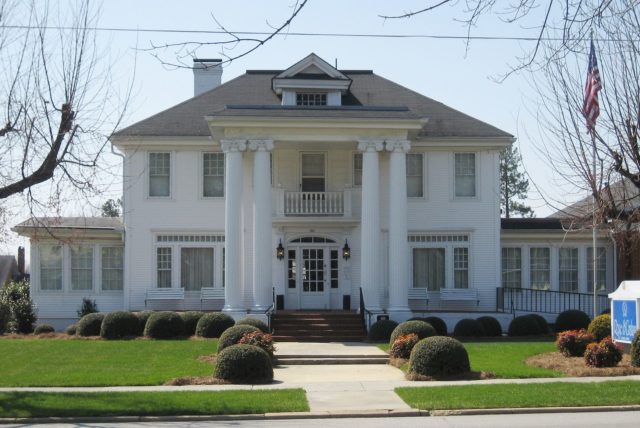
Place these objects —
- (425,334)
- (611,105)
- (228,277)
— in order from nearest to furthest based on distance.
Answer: (611,105)
(425,334)
(228,277)

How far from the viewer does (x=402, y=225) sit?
29.7 meters

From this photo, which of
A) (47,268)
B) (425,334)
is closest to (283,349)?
(425,334)

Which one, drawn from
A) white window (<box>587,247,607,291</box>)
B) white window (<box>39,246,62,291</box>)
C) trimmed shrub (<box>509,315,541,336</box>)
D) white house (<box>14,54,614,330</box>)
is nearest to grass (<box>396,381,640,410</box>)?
trimmed shrub (<box>509,315,541,336</box>)

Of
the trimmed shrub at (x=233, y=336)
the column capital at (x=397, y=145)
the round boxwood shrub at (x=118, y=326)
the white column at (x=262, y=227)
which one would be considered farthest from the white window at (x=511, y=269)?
the trimmed shrub at (x=233, y=336)

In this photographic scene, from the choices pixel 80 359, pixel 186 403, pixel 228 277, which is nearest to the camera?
pixel 186 403

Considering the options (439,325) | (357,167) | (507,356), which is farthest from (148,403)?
(357,167)

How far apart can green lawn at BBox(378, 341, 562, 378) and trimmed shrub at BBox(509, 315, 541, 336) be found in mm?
2472

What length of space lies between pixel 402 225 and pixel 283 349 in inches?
275

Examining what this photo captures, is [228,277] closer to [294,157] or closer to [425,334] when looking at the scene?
[294,157]

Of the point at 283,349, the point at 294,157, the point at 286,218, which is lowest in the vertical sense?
the point at 283,349

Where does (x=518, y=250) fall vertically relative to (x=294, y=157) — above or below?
below

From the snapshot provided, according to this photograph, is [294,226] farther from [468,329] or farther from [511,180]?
[511,180]

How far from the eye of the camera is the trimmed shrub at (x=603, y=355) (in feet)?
64.7

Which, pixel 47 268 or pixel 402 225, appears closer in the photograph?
pixel 402 225
